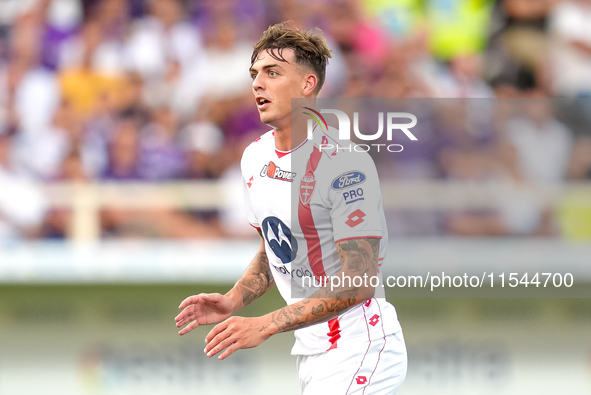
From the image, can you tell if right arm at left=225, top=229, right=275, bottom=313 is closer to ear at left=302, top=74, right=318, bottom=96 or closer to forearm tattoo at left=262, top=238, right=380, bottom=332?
forearm tattoo at left=262, top=238, right=380, bottom=332

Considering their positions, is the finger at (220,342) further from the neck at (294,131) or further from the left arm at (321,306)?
the neck at (294,131)

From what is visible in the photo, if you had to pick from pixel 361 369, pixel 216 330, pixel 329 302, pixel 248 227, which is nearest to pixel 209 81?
pixel 248 227

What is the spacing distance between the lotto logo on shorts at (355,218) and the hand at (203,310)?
641 mm

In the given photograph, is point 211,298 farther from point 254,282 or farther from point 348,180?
point 348,180

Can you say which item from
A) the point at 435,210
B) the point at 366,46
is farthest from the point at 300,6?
the point at 435,210

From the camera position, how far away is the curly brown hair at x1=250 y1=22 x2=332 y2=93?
364cm

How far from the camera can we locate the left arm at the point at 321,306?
10.4 ft

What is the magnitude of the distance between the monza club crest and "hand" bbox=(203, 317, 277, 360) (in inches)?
23.8

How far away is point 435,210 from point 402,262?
21.2 inches

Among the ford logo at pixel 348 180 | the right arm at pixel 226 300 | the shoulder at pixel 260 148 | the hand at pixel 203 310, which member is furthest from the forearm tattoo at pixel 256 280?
the ford logo at pixel 348 180

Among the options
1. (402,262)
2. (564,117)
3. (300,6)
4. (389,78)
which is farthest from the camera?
(300,6)

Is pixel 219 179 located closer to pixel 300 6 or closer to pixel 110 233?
pixel 110 233

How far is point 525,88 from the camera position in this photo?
25.5 ft

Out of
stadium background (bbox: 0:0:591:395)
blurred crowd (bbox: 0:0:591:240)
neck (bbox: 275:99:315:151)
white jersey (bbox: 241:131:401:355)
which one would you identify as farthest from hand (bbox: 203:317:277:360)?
blurred crowd (bbox: 0:0:591:240)
